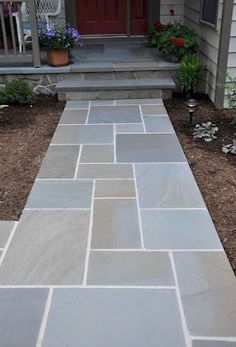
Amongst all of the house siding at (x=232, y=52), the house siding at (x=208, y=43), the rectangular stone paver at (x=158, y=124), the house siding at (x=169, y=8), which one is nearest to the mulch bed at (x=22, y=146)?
the rectangular stone paver at (x=158, y=124)

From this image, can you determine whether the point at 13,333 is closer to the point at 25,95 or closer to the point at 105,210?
the point at 105,210

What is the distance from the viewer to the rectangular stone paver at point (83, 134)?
3.84 meters

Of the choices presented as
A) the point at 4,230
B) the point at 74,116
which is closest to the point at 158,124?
the point at 74,116

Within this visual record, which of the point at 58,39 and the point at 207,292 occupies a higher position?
the point at 58,39

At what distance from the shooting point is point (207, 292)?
197cm

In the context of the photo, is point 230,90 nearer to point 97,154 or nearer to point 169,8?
point 97,154

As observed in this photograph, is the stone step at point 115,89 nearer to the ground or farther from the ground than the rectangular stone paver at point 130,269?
farther from the ground

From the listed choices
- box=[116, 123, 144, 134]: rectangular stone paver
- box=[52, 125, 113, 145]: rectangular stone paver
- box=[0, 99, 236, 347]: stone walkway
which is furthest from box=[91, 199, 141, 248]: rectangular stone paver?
box=[116, 123, 144, 134]: rectangular stone paver

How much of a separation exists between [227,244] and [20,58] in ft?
12.8

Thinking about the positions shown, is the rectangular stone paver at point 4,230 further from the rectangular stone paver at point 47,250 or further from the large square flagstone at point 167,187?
the large square flagstone at point 167,187

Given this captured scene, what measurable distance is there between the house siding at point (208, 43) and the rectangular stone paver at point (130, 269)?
10.1 feet

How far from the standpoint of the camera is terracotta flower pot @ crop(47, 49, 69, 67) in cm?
525

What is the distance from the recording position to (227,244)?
2.36m

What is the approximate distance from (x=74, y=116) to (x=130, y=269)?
8.76ft
